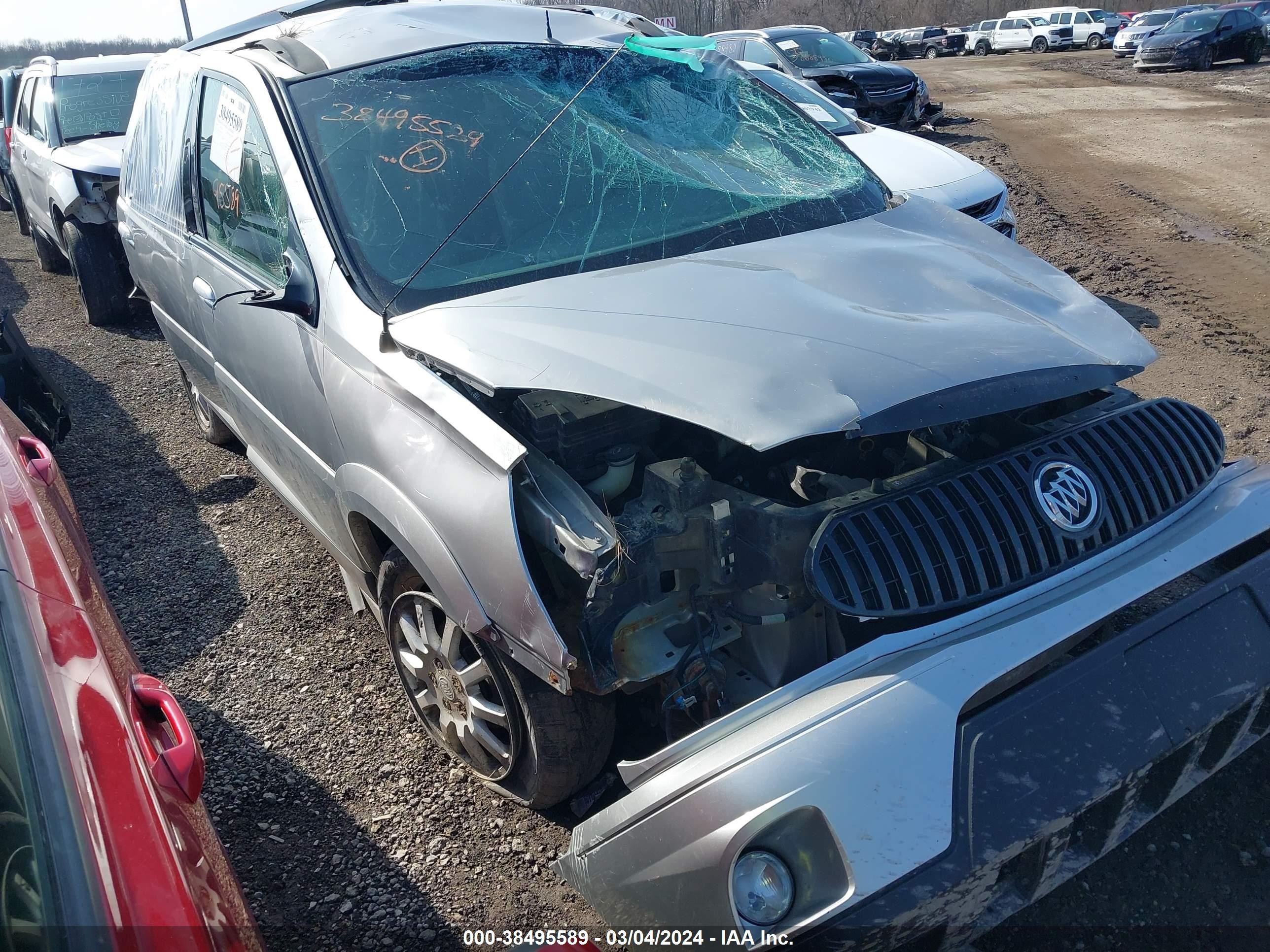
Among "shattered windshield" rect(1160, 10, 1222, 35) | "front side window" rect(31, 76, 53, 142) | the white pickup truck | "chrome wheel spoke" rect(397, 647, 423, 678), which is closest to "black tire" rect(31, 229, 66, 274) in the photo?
"front side window" rect(31, 76, 53, 142)

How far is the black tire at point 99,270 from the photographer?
7.01 metres

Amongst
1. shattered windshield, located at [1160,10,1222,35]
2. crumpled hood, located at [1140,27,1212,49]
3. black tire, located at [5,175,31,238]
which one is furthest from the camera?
shattered windshield, located at [1160,10,1222,35]

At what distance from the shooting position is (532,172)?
107 inches

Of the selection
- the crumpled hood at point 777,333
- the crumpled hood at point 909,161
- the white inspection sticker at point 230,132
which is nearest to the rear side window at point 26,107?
the white inspection sticker at point 230,132

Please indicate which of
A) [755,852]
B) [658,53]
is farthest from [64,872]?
[658,53]

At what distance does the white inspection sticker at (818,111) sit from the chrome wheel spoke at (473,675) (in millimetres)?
5657

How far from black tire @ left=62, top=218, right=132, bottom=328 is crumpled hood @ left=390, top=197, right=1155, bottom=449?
240 inches

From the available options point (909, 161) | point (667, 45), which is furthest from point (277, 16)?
point (909, 161)

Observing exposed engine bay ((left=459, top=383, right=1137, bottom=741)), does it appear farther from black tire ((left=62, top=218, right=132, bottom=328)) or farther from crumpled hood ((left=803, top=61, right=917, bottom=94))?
crumpled hood ((left=803, top=61, right=917, bottom=94))

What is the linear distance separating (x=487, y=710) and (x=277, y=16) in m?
2.87

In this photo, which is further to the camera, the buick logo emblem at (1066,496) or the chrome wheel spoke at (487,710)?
the chrome wheel spoke at (487,710)

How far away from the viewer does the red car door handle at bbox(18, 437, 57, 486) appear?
7.77 ft

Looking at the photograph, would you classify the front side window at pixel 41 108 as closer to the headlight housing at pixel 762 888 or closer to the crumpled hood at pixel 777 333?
the crumpled hood at pixel 777 333

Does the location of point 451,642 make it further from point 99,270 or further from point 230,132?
point 99,270
